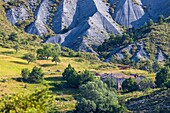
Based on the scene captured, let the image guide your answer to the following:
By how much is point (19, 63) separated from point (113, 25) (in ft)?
269

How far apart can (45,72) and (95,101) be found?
4457 centimetres

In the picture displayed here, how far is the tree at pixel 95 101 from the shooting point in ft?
236

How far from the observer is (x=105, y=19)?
19250 centimetres

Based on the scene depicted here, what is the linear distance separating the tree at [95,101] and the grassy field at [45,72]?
20.1 ft

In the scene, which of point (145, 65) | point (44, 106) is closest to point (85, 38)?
point (145, 65)

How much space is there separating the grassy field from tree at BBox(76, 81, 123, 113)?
612 centimetres

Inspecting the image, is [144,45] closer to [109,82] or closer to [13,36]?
[13,36]

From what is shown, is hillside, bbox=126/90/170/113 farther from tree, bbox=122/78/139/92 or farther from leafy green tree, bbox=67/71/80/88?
leafy green tree, bbox=67/71/80/88

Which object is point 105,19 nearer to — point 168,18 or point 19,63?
point 168,18

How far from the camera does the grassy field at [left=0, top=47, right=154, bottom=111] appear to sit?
90.4 metres

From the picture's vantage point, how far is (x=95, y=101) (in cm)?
7356

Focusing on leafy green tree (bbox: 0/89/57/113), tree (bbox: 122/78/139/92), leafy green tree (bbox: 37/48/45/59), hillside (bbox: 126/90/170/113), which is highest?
leafy green tree (bbox: 37/48/45/59)

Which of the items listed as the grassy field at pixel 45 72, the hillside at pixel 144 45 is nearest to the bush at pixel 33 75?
the grassy field at pixel 45 72

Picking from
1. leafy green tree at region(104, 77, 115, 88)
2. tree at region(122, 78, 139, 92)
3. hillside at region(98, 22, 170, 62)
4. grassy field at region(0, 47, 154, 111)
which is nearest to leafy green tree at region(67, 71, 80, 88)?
grassy field at region(0, 47, 154, 111)
